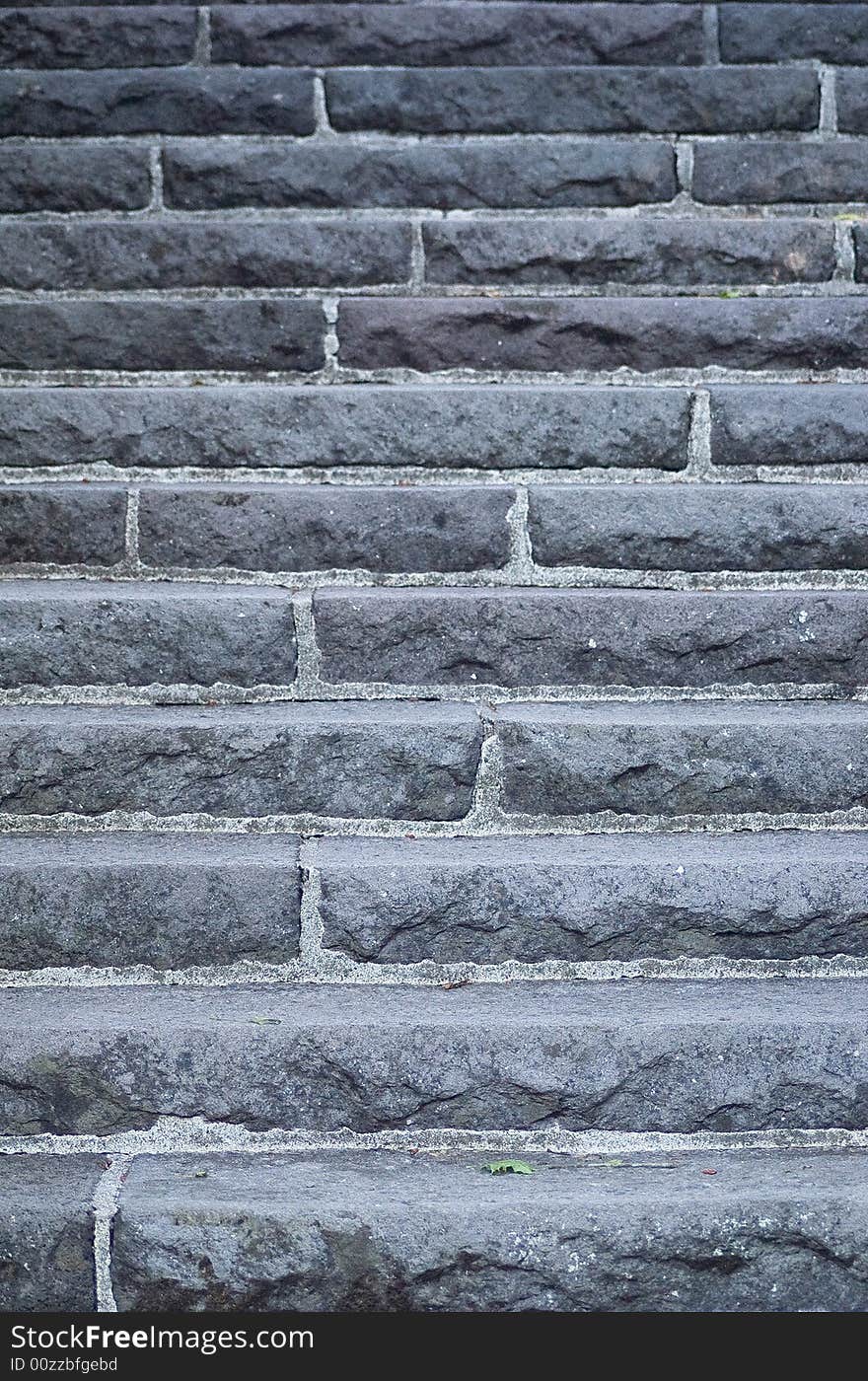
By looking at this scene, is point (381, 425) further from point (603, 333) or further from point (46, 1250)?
point (46, 1250)

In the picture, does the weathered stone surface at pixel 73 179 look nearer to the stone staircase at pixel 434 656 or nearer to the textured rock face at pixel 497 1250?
the stone staircase at pixel 434 656

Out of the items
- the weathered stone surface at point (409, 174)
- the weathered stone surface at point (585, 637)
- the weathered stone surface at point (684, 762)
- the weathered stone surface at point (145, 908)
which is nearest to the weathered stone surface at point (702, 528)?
the weathered stone surface at point (585, 637)

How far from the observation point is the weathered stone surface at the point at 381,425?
2.67 m

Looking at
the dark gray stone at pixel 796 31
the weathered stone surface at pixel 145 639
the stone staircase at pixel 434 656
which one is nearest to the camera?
the stone staircase at pixel 434 656

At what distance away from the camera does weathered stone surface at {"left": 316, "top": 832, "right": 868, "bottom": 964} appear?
2.14m

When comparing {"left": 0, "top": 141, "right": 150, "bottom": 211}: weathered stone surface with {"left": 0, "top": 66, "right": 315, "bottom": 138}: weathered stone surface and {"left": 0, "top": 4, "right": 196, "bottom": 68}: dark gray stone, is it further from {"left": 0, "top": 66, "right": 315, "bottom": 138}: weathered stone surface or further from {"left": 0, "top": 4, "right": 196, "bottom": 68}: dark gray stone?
{"left": 0, "top": 4, "right": 196, "bottom": 68}: dark gray stone

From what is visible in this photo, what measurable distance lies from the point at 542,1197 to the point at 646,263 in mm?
1949

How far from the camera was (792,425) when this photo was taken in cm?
267

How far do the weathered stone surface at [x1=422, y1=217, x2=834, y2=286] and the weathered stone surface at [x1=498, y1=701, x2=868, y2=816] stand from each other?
1.16 meters

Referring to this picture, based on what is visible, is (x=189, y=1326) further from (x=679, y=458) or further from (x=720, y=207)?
(x=720, y=207)

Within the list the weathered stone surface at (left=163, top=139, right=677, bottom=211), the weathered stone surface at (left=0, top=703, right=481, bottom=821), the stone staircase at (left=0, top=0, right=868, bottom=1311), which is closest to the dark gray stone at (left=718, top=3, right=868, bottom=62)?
the stone staircase at (left=0, top=0, right=868, bottom=1311)

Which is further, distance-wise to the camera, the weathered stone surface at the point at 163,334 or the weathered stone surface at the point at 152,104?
the weathered stone surface at the point at 152,104

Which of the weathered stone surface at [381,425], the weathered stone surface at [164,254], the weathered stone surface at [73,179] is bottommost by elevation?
the weathered stone surface at [381,425]

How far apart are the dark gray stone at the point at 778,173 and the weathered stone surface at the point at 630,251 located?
0.19 m
